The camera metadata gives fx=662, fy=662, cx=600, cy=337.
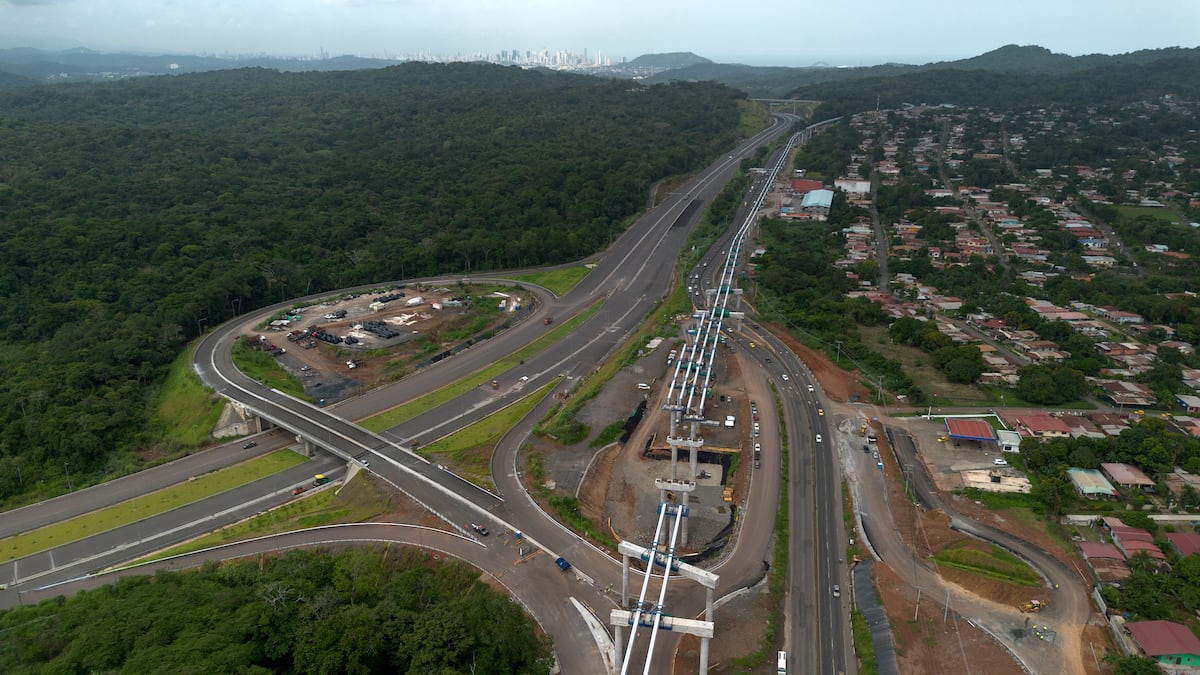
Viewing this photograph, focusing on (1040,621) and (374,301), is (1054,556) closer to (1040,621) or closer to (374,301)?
(1040,621)

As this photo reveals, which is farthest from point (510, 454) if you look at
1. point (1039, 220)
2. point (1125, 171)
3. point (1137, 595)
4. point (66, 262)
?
point (1125, 171)

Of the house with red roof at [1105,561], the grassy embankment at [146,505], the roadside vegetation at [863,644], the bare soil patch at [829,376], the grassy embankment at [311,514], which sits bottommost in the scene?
the grassy embankment at [146,505]

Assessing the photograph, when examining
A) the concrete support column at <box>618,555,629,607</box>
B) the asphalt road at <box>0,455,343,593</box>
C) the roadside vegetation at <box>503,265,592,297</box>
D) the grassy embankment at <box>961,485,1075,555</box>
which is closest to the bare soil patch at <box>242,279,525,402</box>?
the roadside vegetation at <box>503,265,592,297</box>

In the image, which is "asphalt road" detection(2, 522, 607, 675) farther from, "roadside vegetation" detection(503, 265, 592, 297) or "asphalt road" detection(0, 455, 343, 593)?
"roadside vegetation" detection(503, 265, 592, 297)

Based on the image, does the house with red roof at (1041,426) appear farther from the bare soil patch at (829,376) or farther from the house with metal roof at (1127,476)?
the bare soil patch at (829,376)

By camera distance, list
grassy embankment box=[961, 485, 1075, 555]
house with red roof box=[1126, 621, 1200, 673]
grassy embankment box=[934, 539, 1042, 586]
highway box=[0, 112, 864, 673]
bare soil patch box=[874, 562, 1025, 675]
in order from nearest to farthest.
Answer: house with red roof box=[1126, 621, 1200, 673], bare soil patch box=[874, 562, 1025, 675], highway box=[0, 112, 864, 673], grassy embankment box=[934, 539, 1042, 586], grassy embankment box=[961, 485, 1075, 555]

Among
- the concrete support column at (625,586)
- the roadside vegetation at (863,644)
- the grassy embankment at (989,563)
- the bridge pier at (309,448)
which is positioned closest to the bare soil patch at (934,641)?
the roadside vegetation at (863,644)

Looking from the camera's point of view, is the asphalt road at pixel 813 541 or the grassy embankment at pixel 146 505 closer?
the asphalt road at pixel 813 541
